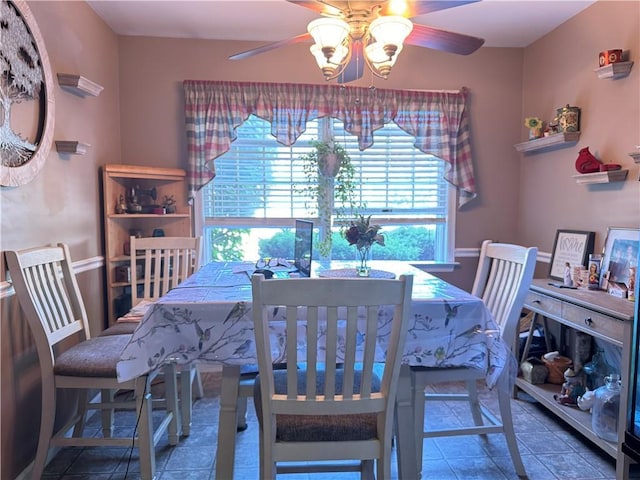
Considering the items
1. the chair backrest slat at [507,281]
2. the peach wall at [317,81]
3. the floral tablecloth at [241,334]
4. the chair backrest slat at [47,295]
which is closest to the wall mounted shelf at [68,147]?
the chair backrest slat at [47,295]

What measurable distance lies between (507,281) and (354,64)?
4.39ft

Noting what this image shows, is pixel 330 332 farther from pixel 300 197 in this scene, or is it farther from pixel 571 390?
pixel 300 197

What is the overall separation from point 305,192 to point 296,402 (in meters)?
2.22

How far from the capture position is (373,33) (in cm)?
168

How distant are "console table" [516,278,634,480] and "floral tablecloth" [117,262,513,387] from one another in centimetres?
58

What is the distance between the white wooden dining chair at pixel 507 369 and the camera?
69.2 inches

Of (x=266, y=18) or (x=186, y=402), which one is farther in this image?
(x=266, y=18)

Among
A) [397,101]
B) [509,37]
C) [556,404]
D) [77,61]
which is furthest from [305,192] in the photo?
[556,404]

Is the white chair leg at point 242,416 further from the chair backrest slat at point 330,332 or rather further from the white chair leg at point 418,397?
the chair backrest slat at point 330,332

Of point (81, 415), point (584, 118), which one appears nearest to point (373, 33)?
point (584, 118)

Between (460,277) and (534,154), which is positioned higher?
(534,154)

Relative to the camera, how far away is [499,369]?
159cm

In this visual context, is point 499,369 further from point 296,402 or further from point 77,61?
point 77,61

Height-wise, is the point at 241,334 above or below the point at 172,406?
above
